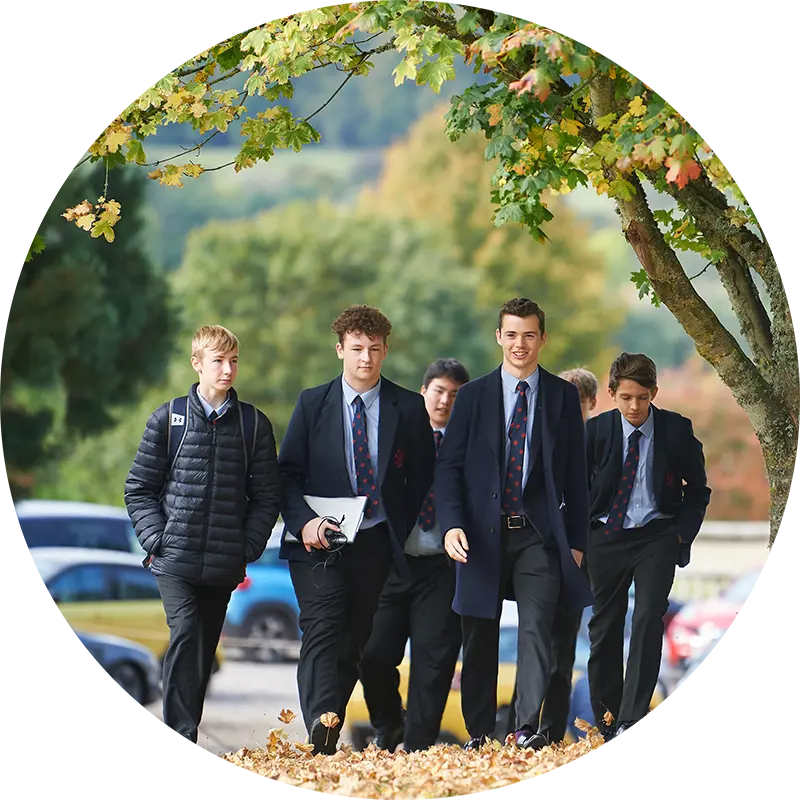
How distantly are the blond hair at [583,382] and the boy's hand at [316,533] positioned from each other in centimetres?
140

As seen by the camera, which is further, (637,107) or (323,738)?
(323,738)

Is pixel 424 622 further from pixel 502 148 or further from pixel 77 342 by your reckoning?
pixel 77 342

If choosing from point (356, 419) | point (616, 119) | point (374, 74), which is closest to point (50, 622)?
point (356, 419)

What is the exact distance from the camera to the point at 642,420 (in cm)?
543

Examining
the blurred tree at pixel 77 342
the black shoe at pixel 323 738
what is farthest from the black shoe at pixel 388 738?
the blurred tree at pixel 77 342

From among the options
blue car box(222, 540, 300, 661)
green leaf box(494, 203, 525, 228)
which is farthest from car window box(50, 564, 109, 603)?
green leaf box(494, 203, 525, 228)

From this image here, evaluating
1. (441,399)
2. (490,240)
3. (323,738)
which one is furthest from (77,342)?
(323,738)

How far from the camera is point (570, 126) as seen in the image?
16.5 feet

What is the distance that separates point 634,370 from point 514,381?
0.66 m

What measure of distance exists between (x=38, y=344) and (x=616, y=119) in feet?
21.6

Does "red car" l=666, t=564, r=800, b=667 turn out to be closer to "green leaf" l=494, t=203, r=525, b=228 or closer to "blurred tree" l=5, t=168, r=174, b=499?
"green leaf" l=494, t=203, r=525, b=228

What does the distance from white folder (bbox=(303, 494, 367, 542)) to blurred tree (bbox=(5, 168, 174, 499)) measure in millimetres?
4453

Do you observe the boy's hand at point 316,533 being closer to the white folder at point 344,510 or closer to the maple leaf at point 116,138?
the white folder at point 344,510

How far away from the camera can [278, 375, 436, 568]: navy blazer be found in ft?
16.6
